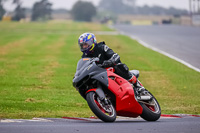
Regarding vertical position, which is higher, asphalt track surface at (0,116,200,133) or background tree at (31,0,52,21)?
asphalt track surface at (0,116,200,133)

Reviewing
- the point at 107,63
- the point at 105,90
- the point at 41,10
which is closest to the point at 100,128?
the point at 105,90

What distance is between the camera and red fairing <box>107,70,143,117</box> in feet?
28.1

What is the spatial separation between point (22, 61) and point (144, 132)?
15626 millimetres

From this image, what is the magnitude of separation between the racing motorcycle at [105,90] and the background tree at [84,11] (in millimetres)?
133076

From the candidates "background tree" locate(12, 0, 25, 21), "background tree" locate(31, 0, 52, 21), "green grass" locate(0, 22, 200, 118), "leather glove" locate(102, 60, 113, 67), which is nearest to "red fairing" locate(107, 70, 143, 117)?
"leather glove" locate(102, 60, 113, 67)

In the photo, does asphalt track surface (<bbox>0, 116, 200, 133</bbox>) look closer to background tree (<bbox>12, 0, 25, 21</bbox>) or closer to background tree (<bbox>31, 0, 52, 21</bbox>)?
background tree (<bbox>12, 0, 25, 21</bbox>)

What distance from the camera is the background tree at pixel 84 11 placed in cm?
14338

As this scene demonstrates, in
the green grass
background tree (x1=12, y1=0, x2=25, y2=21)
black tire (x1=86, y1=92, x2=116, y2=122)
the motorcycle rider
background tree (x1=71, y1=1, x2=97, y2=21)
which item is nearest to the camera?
black tire (x1=86, y1=92, x2=116, y2=122)

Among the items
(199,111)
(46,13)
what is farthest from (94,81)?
(46,13)

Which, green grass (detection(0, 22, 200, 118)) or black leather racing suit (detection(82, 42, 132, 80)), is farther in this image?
green grass (detection(0, 22, 200, 118))

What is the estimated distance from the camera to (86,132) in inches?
274

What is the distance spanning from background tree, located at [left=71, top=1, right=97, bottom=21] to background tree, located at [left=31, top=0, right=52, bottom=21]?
27.6 m

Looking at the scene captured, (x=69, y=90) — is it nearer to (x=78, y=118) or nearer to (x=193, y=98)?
(x=193, y=98)

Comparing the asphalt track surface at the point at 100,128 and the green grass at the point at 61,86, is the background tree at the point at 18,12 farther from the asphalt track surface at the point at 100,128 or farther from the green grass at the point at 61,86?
the asphalt track surface at the point at 100,128
